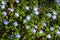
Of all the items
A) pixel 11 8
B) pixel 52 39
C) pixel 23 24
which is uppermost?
pixel 11 8

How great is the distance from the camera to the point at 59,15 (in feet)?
12.6

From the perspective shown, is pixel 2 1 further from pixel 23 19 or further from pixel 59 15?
pixel 59 15

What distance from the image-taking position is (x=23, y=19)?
374 cm

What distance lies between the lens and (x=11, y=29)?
360cm

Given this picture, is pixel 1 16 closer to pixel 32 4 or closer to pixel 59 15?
pixel 32 4

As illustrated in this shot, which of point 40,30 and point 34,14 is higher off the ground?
point 34,14

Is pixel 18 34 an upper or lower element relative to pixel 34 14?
lower

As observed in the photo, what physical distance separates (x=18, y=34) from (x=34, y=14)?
17.8 inches

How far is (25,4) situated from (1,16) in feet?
1.51

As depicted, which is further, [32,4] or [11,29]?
[32,4]

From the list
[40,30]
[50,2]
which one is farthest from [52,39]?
[50,2]

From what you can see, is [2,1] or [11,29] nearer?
[11,29]

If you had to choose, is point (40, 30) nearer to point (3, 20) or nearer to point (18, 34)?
point (18, 34)

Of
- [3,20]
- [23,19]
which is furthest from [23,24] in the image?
[3,20]
